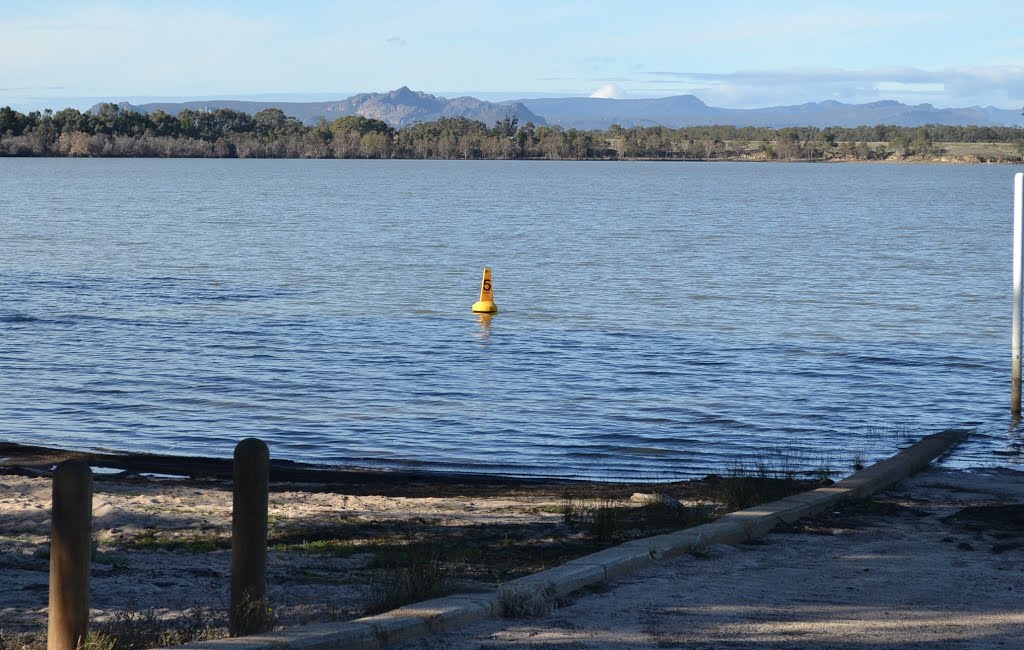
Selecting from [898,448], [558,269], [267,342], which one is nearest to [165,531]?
[898,448]

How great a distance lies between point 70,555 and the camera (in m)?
5.17

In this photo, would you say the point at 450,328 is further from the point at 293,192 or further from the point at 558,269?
the point at 293,192

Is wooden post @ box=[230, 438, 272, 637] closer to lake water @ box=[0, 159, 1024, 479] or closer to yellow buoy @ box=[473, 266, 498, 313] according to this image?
lake water @ box=[0, 159, 1024, 479]

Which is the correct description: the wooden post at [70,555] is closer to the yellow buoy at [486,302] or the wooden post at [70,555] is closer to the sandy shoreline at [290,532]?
the sandy shoreline at [290,532]

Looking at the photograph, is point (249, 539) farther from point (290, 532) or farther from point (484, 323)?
point (484, 323)

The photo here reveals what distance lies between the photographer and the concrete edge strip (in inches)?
223

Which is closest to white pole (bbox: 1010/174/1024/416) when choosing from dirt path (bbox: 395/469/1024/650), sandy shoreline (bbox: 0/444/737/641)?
sandy shoreline (bbox: 0/444/737/641)

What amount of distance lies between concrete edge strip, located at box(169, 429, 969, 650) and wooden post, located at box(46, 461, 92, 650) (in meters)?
0.48

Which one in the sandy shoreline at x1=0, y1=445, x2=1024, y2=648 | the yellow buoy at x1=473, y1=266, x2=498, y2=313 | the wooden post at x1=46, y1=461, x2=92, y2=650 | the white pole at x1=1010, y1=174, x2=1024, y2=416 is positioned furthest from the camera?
the yellow buoy at x1=473, y1=266, x2=498, y2=313

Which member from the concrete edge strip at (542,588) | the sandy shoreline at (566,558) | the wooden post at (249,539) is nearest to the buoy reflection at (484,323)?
the sandy shoreline at (566,558)

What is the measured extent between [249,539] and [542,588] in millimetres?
1629

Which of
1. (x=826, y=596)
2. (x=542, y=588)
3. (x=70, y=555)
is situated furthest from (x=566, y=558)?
(x=70, y=555)

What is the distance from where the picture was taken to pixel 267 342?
23250 millimetres

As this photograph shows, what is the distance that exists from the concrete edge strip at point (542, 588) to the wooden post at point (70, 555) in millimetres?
478
